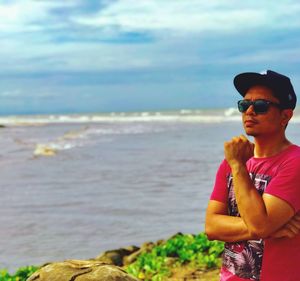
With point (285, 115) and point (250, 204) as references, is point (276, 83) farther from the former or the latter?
point (250, 204)

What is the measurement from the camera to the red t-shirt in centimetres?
309

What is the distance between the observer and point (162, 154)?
23.4 meters

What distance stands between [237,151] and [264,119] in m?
0.22

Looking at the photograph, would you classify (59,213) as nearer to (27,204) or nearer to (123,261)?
(27,204)

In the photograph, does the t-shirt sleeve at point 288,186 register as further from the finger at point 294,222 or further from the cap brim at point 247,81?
the cap brim at point 247,81

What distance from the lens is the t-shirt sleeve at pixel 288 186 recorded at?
10.1ft

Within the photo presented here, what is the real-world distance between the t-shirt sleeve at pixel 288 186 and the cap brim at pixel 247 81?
49 cm

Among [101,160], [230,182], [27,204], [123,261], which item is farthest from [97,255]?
[101,160]

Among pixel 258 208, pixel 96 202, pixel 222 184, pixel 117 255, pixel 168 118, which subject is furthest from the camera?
pixel 168 118

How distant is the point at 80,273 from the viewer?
4.57 m

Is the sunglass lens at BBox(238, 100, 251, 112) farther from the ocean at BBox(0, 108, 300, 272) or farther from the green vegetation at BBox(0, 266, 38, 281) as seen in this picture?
the ocean at BBox(0, 108, 300, 272)

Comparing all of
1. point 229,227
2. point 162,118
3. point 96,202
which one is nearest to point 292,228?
point 229,227

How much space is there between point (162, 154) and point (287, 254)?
2020 centimetres

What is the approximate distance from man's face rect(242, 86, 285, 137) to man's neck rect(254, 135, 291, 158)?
0.11 ft
